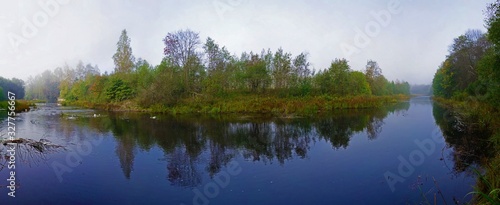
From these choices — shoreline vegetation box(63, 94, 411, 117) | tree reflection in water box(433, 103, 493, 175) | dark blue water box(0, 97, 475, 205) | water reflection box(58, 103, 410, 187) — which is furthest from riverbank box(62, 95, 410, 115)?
dark blue water box(0, 97, 475, 205)

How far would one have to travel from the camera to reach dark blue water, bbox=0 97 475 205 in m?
8.02

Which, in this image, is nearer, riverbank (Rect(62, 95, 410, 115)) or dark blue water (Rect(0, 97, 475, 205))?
dark blue water (Rect(0, 97, 475, 205))

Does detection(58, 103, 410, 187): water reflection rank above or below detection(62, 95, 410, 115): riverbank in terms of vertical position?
below

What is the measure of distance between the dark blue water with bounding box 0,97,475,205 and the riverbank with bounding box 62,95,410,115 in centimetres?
1597

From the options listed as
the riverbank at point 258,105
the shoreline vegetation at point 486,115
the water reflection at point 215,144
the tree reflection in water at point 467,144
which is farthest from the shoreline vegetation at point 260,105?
the tree reflection in water at point 467,144

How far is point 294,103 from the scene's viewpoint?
115 feet

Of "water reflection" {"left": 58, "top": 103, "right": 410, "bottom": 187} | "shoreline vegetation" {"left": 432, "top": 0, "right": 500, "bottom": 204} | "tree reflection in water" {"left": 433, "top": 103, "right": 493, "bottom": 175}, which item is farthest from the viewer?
"water reflection" {"left": 58, "top": 103, "right": 410, "bottom": 187}

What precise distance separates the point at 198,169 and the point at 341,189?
4911 mm

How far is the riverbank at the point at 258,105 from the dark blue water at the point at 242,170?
16.0m

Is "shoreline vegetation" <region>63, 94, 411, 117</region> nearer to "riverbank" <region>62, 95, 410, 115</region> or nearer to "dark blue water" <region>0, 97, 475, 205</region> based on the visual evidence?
"riverbank" <region>62, 95, 410, 115</region>

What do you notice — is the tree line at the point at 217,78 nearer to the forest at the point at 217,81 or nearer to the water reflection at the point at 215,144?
the forest at the point at 217,81

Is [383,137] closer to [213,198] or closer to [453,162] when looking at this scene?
[453,162]

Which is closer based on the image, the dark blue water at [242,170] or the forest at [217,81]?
the dark blue water at [242,170]

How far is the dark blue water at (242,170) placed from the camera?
8.02 m
